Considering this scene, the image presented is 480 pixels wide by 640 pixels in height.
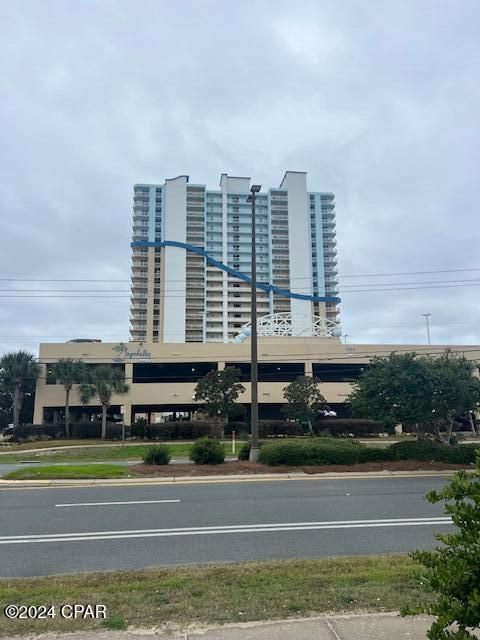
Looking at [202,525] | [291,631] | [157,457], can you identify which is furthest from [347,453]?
[291,631]

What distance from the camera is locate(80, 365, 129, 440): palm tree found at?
151ft

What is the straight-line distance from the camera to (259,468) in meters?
17.2

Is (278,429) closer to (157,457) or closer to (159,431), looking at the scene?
(159,431)

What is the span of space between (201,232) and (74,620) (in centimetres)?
12035

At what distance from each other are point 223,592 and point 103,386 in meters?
43.1

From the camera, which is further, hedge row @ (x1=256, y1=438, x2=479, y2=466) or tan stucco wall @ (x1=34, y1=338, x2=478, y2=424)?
tan stucco wall @ (x1=34, y1=338, x2=478, y2=424)

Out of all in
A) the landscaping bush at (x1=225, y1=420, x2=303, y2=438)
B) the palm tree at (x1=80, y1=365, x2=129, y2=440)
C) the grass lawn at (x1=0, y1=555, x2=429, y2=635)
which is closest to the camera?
the grass lawn at (x1=0, y1=555, x2=429, y2=635)

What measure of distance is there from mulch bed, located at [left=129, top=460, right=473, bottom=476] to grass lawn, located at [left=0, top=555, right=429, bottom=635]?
10881mm

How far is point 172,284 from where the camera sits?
11388 centimetres

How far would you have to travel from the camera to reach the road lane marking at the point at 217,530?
Answer: 814cm

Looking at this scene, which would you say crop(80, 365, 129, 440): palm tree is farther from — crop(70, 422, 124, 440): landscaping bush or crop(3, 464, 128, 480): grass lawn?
crop(3, 464, 128, 480): grass lawn

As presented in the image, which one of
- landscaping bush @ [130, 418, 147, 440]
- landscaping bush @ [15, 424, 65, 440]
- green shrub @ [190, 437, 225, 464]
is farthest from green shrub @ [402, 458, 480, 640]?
landscaping bush @ [15, 424, 65, 440]

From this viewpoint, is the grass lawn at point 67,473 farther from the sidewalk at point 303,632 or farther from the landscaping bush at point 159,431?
the landscaping bush at point 159,431

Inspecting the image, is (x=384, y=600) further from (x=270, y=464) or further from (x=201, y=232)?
(x=201, y=232)
